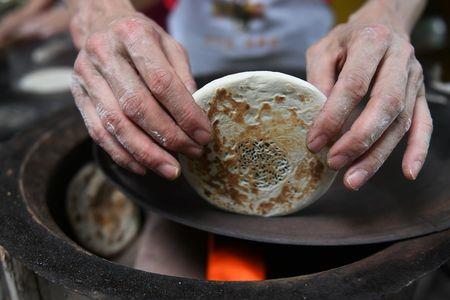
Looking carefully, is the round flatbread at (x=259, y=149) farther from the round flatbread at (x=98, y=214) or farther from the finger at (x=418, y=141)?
the round flatbread at (x=98, y=214)

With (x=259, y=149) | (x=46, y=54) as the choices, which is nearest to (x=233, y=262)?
(x=259, y=149)

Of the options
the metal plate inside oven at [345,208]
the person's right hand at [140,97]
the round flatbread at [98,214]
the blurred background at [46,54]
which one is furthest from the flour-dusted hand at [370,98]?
the blurred background at [46,54]

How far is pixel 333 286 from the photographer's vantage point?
2.67 feet

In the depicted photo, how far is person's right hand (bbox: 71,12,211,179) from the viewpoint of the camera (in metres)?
0.86

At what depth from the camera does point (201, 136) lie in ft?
2.92

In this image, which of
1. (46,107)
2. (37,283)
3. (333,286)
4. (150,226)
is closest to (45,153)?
(150,226)

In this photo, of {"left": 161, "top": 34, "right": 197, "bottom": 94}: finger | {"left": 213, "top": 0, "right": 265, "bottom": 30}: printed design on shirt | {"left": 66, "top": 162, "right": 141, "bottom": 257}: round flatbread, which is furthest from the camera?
{"left": 213, "top": 0, "right": 265, "bottom": 30}: printed design on shirt

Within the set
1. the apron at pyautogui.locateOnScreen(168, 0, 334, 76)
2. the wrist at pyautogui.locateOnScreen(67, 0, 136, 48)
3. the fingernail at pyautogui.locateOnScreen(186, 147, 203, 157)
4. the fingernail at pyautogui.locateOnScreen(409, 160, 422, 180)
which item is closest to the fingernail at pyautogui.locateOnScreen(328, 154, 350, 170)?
the fingernail at pyautogui.locateOnScreen(409, 160, 422, 180)

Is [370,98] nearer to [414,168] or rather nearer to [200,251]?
[414,168]

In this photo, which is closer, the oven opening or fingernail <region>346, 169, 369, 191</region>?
fingernail <region>346, 169, 369, 191</region>

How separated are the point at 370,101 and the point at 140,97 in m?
0.38

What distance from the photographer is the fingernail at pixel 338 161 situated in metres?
0.88

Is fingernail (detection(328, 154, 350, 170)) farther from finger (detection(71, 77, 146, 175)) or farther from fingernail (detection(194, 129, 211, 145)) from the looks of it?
finger (detection(71, 77, 146, 175))

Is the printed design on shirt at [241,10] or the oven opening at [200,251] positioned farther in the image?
the printed design on shirt at [241,10]
